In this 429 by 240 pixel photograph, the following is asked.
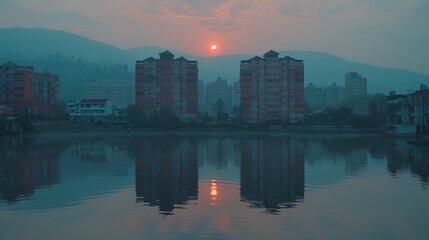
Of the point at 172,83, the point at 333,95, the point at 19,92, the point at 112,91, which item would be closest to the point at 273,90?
the point at 172,83

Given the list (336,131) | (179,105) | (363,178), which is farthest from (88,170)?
(179,105)

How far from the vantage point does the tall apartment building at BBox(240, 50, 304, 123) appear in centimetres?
6494

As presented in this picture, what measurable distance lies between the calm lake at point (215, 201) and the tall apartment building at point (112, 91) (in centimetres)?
10956

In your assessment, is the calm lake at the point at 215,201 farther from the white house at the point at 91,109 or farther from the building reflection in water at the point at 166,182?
the white house at the point at 91,109

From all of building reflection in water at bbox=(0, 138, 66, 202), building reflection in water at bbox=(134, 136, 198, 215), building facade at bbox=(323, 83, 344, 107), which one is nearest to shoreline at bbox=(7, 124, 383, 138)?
building reflection in water at bbox=(0, 138, 66, 202)

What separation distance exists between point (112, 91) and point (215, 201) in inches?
4787

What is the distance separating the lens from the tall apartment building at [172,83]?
67.4 meters

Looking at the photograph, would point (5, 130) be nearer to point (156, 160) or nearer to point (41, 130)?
point (41, 130)

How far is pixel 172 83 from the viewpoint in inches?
2660

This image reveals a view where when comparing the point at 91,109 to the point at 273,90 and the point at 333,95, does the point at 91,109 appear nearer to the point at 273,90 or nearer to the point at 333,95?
the point at 273,90

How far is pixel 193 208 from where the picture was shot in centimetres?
1110

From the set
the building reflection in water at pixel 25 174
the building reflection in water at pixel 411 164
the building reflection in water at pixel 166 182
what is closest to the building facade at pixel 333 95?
the building reflection in water at pixel 411 164

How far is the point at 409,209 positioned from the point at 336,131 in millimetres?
43135

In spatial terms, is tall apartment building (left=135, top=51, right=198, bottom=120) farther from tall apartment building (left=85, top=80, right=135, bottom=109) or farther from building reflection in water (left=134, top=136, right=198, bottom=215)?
tall apartment building (left=85, top=80, right=135, bottom=109)
